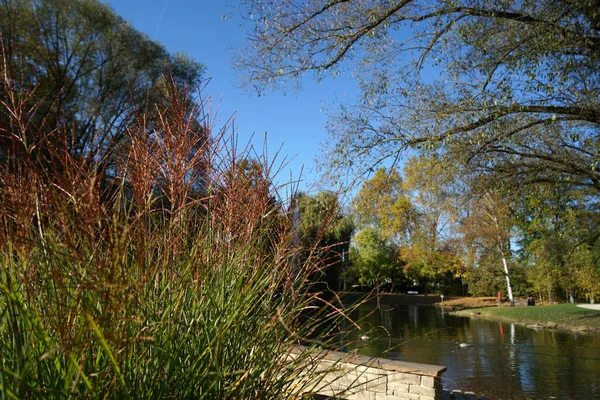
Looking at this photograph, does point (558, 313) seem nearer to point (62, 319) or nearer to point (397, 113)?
point (397, 113)

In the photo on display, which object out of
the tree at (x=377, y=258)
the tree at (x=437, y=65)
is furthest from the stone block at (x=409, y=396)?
the tree at (x=377, y=258)

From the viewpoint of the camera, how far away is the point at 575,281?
21594 millimetres

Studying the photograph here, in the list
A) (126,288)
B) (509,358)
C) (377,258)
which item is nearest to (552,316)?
(509,358)

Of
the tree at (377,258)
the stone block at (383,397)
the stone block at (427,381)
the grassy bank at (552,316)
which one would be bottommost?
the stone block at (383,397)

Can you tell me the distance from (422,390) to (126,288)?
3.97 metres

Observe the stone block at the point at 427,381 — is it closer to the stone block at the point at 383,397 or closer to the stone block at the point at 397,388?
the stone block at the point at 397,388

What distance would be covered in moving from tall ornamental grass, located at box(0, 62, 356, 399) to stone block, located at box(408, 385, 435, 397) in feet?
9.75

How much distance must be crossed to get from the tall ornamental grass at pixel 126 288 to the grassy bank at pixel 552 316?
51.1 feet

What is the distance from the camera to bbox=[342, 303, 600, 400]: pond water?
6910 mm

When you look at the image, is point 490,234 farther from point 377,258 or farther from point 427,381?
point 427,381

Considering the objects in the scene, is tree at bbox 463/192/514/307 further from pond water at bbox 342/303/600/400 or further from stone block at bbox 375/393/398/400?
stone block at bbox 375/393/398/400

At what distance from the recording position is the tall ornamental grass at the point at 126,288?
107 cm

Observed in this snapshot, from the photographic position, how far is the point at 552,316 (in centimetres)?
1645

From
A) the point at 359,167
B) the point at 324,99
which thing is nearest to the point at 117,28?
the point at 324,99
